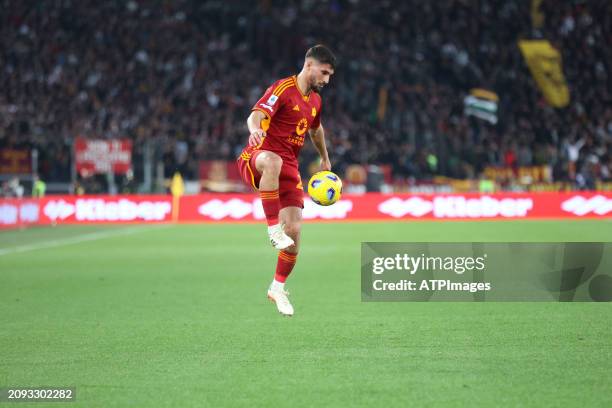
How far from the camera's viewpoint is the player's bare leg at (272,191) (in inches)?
311

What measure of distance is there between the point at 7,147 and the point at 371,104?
14524mm

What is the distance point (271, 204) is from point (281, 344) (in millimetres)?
1619

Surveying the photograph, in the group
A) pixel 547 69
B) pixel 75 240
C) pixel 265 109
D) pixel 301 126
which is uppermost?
pixel 265 109

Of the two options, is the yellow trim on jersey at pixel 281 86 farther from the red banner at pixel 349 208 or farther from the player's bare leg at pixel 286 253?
the red banner at pixel 349 208

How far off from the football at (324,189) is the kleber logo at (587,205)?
22145 mm

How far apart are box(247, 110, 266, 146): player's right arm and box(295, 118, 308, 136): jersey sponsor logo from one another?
1.30ft

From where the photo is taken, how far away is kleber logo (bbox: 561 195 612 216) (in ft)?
94.7

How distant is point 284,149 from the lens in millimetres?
8328

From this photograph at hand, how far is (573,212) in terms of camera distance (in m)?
29.0

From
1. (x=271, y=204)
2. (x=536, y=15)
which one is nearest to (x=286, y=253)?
(x=271, y=204)

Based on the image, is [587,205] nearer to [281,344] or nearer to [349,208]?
[349,208]

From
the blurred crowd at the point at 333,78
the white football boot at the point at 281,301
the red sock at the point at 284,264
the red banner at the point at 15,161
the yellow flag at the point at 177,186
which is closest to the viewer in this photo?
the white football boot at the point at 281,301
